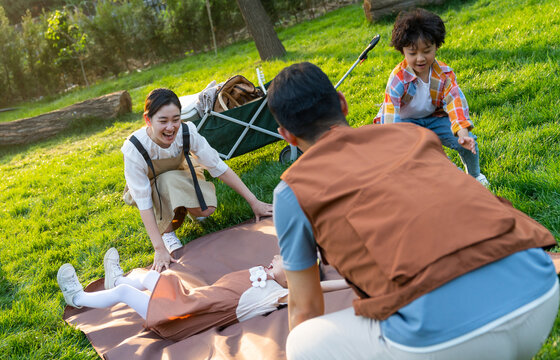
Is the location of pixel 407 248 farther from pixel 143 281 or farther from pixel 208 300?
pixel 143 281

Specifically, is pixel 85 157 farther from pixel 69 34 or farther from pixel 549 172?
pixel 69 34

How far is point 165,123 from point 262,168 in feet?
4.82

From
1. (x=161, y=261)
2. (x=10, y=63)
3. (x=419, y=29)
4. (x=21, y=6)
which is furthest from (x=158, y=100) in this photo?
(x=21, y=6)

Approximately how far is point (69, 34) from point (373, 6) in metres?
8.94

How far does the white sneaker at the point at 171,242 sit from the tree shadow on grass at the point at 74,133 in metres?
4.86

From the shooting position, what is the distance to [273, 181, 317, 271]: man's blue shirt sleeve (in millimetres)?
1390

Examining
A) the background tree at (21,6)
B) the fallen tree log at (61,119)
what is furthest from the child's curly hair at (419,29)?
the background tree at (21,6)

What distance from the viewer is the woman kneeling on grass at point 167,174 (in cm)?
308

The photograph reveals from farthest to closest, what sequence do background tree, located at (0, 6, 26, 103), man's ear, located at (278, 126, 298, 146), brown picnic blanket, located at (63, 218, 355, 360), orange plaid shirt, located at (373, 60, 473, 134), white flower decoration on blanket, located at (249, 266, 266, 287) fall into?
background tree, located at (0, 6, 26, 103) < orange plaid shirt, located at (373, 60, 473, 134) < white flower decoration on blanket, located at (249, 266, 266, 287) < brown picnic blanket, located at (63, 218, 355, 360) < man's ear, located at (278, 126, 298, 146)

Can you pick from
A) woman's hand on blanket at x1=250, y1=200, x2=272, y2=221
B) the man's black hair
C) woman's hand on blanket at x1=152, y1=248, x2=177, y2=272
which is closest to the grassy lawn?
woman's hand on blanket at x1=250, y1=200, x2=272, y2=221

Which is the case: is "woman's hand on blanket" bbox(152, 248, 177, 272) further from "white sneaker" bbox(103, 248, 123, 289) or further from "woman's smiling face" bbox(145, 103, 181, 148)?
"woman's smiling face" bbox(145, 103, 181, 148)

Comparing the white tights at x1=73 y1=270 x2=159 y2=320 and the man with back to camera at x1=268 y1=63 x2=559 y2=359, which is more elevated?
the man with back to camera at x1=268 y1=63 x2=559 y2=359

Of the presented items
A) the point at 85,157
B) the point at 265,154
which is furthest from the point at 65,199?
the point at 265,154

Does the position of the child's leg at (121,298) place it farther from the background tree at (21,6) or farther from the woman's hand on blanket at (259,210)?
the background tree at (21,6)
